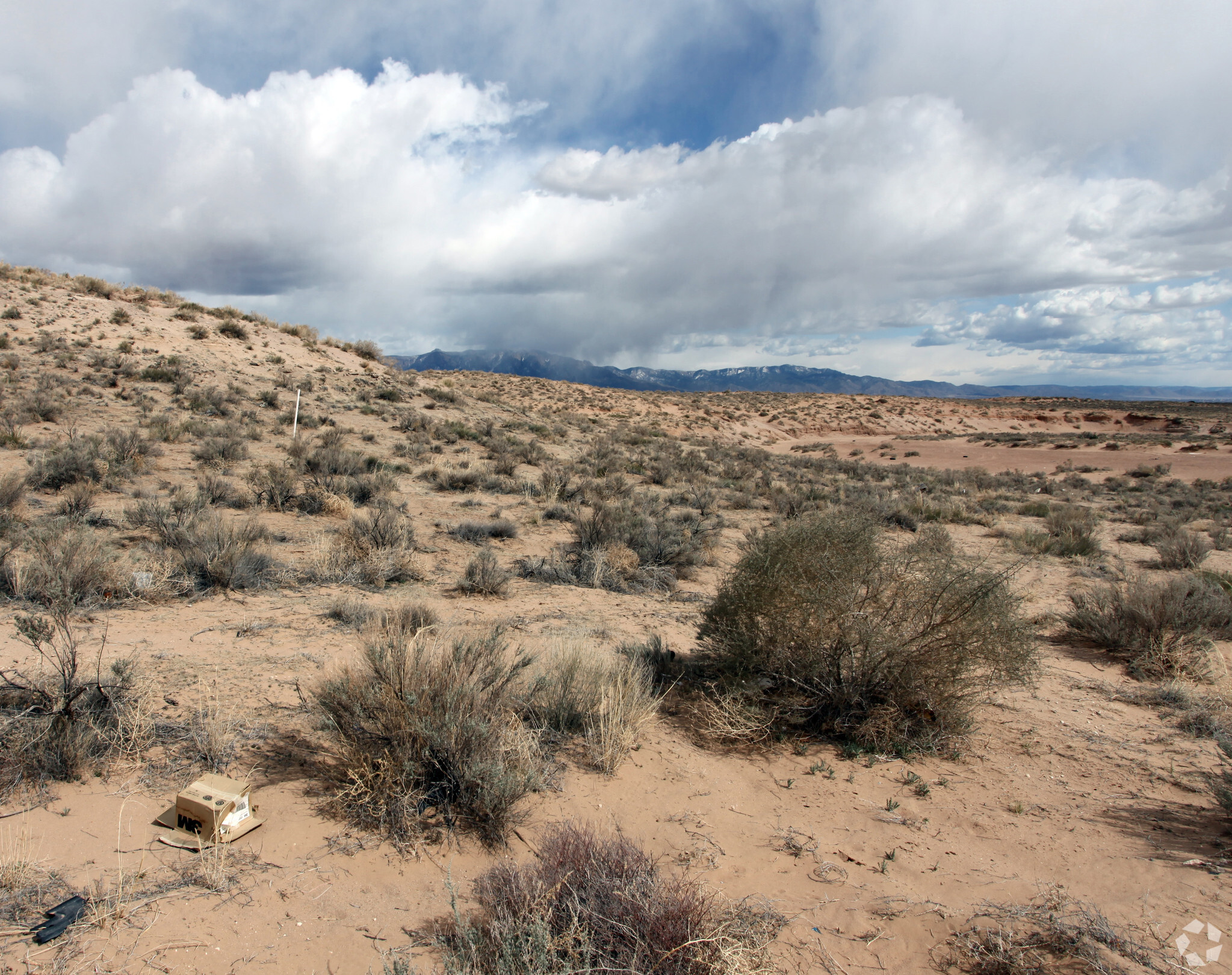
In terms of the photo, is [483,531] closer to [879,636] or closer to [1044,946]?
[879,636]

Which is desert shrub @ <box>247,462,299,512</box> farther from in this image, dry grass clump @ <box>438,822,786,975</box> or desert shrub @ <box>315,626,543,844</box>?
dry grass clump @ <box>438,822,786,975</box>

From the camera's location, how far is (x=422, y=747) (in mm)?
3932

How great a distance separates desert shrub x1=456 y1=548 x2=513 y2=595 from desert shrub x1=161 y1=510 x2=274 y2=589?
2404mm

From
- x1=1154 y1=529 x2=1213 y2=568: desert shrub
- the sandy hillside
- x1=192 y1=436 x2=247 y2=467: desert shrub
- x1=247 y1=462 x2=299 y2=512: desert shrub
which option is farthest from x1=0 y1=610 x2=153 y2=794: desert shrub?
x1=1154 y1=529 x2=1213 y2=568: desert shrub

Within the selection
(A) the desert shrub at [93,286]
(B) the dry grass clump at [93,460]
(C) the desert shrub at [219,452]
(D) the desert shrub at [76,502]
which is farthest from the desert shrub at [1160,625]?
(A) the desert shrub at [93,286]

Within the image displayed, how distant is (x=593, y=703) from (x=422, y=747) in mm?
1515

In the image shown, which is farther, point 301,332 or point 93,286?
point 301,332

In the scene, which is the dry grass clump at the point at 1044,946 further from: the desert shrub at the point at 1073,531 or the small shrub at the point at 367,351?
the small shrub at the point at 367,351

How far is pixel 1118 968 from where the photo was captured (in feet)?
8.95

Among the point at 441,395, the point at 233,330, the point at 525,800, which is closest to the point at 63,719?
the point at 525,800

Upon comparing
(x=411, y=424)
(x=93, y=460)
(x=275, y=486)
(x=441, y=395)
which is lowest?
(x=275, y=486)

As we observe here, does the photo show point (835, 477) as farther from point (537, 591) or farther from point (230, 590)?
point (230, 590)

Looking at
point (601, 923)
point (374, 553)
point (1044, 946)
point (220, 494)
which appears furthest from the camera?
point (220, 494)

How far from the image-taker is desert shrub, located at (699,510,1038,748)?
15.7 feet
